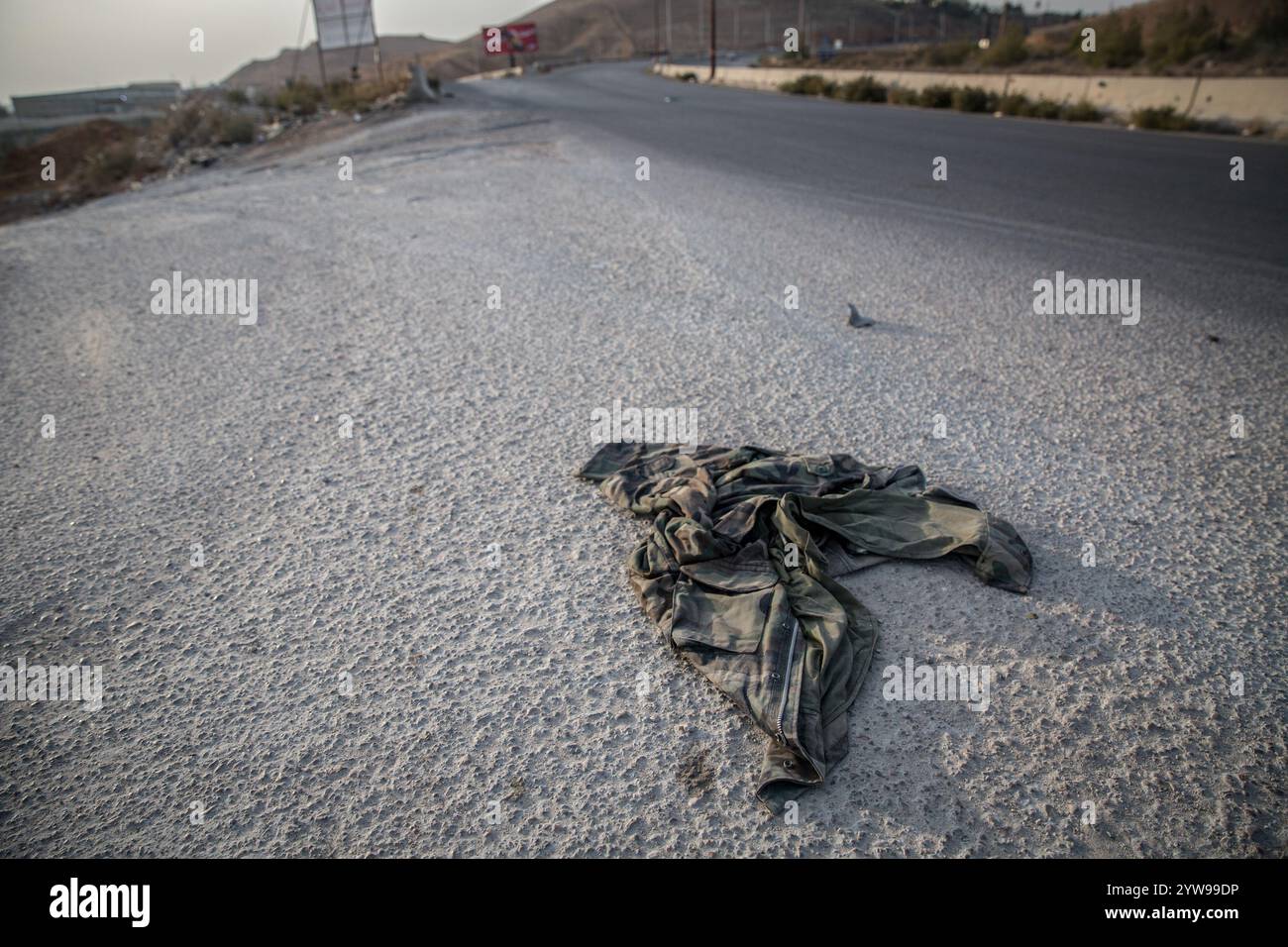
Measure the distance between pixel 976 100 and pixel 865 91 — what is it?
4712 millimetres

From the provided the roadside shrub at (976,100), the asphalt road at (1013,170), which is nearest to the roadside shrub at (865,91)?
Answer: the roadside shrub at (976,100)

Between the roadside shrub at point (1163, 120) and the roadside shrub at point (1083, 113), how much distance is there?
1029mm

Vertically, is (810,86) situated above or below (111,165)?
above

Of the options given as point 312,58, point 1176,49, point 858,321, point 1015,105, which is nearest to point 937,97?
point 1015,105

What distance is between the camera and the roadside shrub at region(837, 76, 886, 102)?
68.8 ft

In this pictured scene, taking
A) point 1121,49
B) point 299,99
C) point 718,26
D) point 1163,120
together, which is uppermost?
point 718,26

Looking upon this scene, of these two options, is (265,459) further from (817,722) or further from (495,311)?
(817,722)

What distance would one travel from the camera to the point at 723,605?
9.13ft

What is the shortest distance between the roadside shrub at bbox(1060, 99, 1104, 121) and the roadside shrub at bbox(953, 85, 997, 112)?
7.35 feet

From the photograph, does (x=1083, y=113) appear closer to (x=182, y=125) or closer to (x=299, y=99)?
(x=299, y=99)

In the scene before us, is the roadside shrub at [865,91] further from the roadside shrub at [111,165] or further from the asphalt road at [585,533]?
the roadside shrub at [111,165]

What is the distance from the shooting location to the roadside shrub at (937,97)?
1844 centimetres

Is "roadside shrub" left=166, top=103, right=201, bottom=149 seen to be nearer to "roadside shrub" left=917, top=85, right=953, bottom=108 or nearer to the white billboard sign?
the white billboard sign

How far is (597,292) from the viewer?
6234 millimetres
